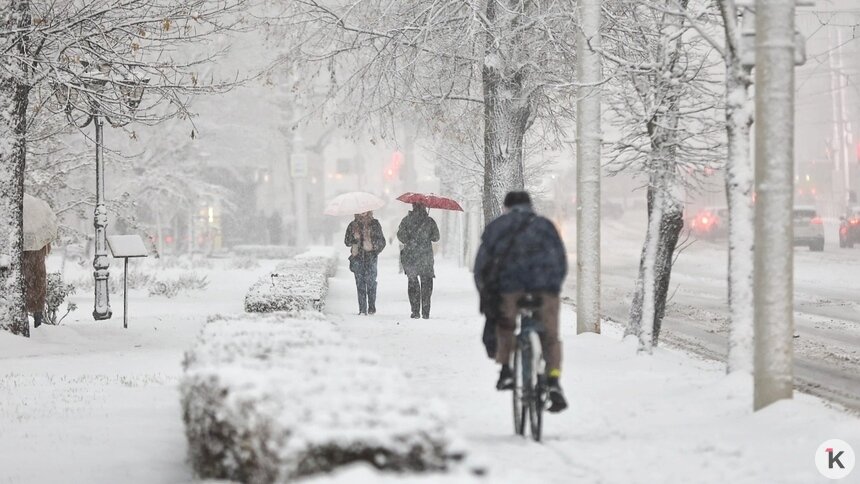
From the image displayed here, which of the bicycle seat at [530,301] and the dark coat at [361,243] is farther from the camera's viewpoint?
the dark coat at [361,243]

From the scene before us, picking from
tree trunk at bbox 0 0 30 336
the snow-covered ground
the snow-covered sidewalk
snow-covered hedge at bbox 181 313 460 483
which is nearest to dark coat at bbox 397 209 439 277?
the snow-covered ground

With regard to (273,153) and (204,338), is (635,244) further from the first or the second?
(204,338)

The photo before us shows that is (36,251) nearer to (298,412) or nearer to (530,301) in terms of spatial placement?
(530,301)

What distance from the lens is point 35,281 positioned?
683 inches

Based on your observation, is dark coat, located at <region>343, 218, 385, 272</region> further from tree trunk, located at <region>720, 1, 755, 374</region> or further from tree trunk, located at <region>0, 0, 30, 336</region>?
tree trunk, located at <region>720, 1, 755, 374</region>

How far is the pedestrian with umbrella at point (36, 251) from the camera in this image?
1714cm

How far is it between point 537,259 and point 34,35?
9041 mm

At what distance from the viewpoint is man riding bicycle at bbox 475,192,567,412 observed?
7.83 metres

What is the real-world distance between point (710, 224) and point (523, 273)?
48.6 metres

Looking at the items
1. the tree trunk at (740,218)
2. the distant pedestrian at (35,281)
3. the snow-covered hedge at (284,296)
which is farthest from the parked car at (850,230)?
the tree trunk at (740,218)

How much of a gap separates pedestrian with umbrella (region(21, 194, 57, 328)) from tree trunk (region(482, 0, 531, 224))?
8.11m

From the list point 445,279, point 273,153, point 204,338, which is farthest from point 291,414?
point 273,153

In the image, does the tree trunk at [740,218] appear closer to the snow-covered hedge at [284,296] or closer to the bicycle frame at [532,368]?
the bicycle frame at [532,368]

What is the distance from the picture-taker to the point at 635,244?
5544cm
